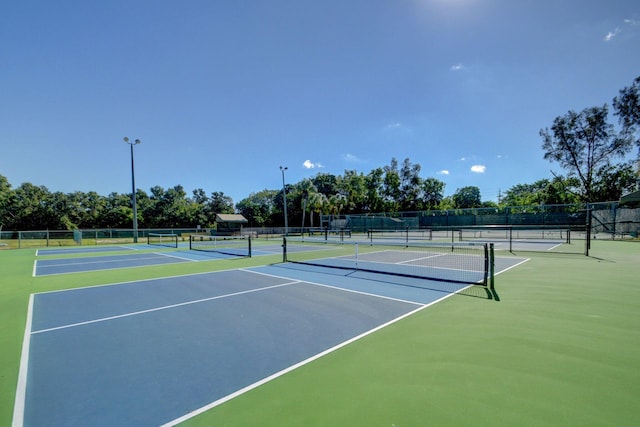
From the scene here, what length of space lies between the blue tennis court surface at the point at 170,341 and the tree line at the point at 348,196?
1643 inches

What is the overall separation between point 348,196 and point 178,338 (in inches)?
2221

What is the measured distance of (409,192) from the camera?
5800 cm

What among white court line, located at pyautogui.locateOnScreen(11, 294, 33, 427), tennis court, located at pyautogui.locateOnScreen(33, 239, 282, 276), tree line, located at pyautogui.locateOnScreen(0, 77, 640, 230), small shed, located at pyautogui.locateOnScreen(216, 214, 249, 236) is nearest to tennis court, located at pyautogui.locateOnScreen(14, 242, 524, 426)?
white court line, located at pyautogui.locateOnScreen(11, 294, 33, 427)

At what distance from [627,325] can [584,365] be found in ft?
6.98

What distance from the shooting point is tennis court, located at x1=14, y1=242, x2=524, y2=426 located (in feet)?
9.56

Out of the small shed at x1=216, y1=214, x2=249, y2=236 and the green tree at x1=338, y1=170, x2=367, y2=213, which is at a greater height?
the green tree at x1=338, y1=170, x2=367, y2=213

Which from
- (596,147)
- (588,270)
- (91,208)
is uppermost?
(596,147)

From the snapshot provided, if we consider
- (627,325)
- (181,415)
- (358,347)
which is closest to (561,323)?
(627,325)

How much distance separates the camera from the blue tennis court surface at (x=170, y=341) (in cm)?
290

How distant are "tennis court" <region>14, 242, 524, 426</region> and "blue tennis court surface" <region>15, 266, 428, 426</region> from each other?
2 cm

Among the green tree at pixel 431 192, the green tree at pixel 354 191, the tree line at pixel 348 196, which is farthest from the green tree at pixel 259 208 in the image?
the green tree at pixel 431 192

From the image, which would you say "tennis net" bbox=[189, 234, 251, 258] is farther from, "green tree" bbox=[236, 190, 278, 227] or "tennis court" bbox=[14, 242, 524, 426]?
"green tree" bbox=[236, 190, 278, 227]

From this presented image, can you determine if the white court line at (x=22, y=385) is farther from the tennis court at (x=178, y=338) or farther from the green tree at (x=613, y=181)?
the green tree at (x=613, y=181)

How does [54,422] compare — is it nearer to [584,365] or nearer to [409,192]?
[584,365]
